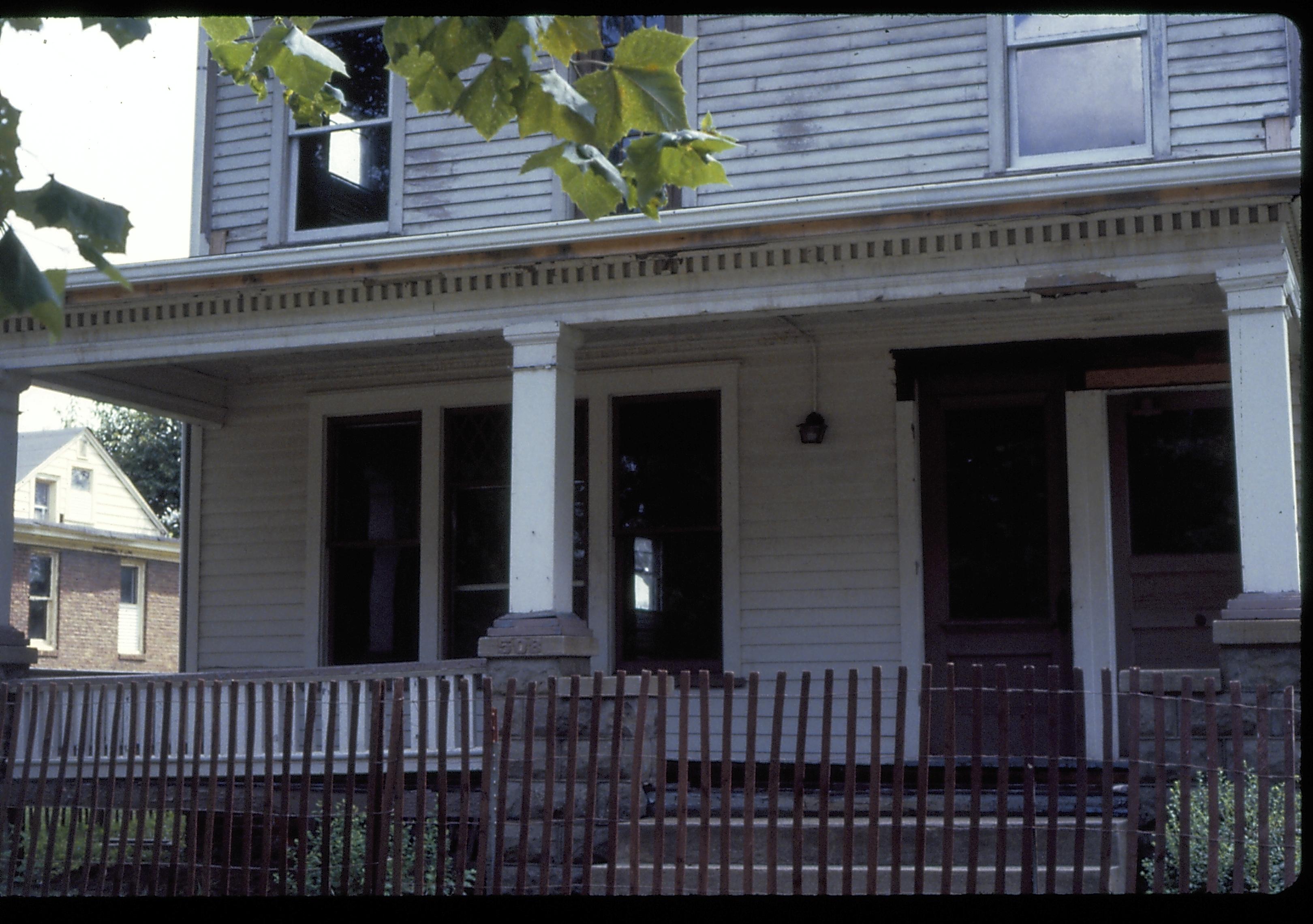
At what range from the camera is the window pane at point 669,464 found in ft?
35.7

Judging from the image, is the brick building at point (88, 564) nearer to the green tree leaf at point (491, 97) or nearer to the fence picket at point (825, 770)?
the fence picket at point (825, 770)

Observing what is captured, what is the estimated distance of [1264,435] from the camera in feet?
24.9

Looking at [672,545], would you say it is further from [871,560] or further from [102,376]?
[102,376]

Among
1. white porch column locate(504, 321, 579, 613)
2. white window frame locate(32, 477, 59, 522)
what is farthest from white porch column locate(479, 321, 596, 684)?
white window frame locate(32, 477, 59, 522)

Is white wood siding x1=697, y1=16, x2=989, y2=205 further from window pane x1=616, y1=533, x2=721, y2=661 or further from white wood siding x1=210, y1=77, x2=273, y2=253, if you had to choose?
white wood siding x1=210, y1=77, x2=273, y2=253

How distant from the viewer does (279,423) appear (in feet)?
39.4

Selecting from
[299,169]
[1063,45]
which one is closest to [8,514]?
[299,169]

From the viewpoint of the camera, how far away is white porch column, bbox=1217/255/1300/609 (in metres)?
7.52

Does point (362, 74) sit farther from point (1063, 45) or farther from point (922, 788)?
point (922, 788)

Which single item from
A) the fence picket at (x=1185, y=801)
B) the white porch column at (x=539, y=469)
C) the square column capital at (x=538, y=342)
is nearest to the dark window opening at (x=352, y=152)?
the square column capital at (x=538, y=342)

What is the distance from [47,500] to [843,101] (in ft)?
94.1

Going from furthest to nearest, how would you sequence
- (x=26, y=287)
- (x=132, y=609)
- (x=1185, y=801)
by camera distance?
(x=132, y=609), (x=1185, y=801), (x=26, y=287)

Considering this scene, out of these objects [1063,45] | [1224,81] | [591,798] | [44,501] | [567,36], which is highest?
[1063,45]

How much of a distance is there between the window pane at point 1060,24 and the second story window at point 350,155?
4903 mm
